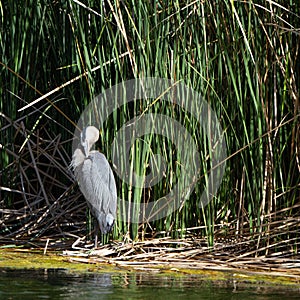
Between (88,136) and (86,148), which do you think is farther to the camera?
(86,148)

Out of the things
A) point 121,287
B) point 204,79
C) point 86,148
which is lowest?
point 121,287

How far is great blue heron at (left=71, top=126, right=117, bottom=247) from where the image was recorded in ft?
13.2

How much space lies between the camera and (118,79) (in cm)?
402

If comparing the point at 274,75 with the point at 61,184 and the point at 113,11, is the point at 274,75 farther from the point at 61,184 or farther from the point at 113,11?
the point at 61,184

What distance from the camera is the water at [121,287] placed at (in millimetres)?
2874

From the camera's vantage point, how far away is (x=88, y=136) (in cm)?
407

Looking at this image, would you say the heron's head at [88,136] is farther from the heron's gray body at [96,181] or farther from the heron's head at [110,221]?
the heron's head at [110,221]

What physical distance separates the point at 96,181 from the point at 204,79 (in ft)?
2.93

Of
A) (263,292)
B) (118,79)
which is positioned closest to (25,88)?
(118,79)

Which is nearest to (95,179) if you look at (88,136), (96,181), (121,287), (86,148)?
(96,181)

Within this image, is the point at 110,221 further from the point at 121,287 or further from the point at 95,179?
the point at 121,287

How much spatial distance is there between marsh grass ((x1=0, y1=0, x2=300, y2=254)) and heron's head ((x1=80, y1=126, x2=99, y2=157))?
0.19 feet

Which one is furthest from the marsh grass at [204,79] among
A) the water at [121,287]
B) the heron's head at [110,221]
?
the water at [121,287]

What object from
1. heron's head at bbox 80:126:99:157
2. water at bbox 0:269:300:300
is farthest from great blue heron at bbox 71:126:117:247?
water at bbox 0:269:300:300
